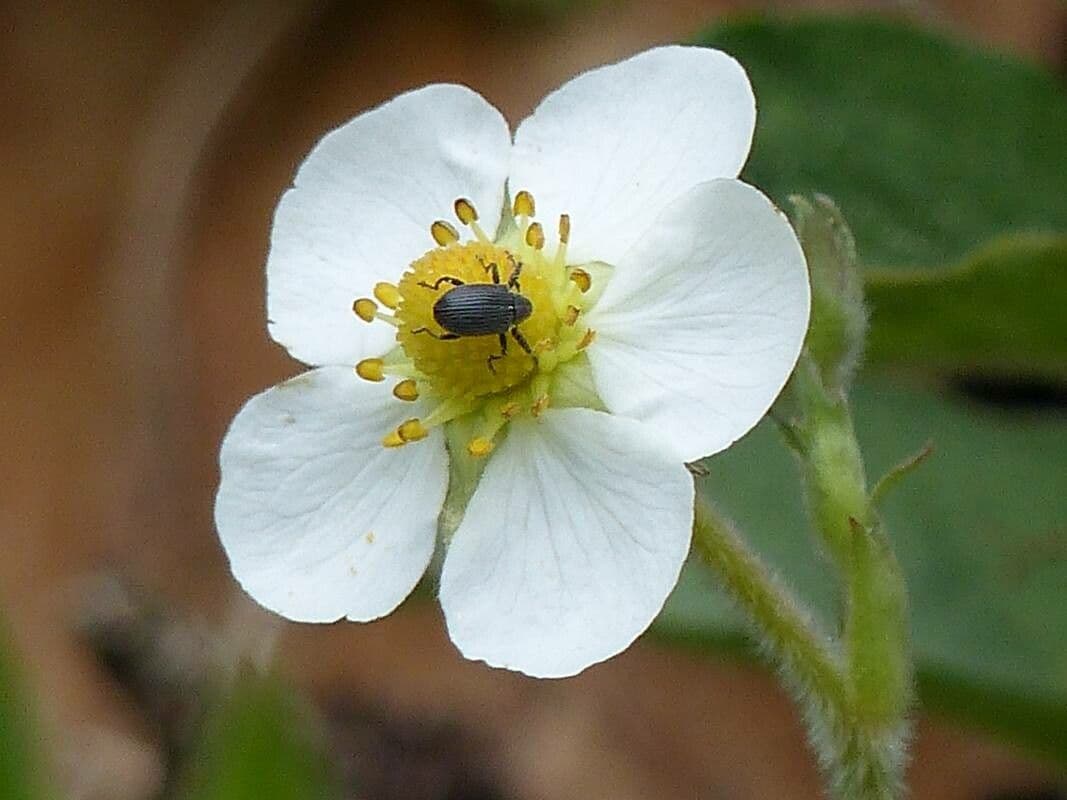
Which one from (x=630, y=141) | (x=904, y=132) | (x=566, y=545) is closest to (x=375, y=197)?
(x=630, y=141)

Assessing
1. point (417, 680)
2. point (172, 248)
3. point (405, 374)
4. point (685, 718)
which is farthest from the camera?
point (172, 248)

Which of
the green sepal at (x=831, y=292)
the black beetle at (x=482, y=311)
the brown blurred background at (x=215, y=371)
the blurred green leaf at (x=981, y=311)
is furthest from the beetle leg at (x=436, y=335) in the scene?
the brown blurred background at (x=215, y=371)

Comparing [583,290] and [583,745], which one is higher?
[583,290]

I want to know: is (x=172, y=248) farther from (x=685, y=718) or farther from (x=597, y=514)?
(x=597, y=514)

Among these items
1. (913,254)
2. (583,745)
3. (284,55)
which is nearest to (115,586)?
(583,745)

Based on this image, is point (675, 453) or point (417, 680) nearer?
point (675, 453)

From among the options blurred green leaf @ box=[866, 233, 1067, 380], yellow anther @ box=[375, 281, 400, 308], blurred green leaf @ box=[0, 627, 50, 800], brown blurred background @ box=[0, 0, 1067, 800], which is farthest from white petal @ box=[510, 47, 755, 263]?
brown blurred background @ box=[0, 0, 1067, 800]
